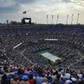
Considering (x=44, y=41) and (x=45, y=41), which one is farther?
(x=45, y=41)

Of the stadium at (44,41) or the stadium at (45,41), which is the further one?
the stadium at (44,41)

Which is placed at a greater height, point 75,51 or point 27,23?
point 27,23

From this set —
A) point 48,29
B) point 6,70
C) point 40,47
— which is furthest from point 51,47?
point 6,70

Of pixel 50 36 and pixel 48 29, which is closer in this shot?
pixel 50 36

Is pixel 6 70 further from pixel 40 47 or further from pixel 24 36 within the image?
pixel 24 36

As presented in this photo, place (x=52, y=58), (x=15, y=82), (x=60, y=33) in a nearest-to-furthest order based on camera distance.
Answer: (x=15, y=82) < (x=52, y=58) < (x=60, y=33)

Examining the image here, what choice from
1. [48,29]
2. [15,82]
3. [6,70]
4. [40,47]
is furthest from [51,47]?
[15,82]

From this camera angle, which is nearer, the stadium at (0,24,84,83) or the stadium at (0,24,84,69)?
the stadium at (0,24,84,83)

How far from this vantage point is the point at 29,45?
91.8m

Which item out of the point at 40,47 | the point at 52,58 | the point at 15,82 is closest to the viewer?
the point at 15,82

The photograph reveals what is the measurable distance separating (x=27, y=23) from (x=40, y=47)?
939 inches

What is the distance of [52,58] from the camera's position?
7881 centimetres

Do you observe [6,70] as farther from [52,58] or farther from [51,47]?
[51,47]

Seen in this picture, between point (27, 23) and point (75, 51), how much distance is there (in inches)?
1418
